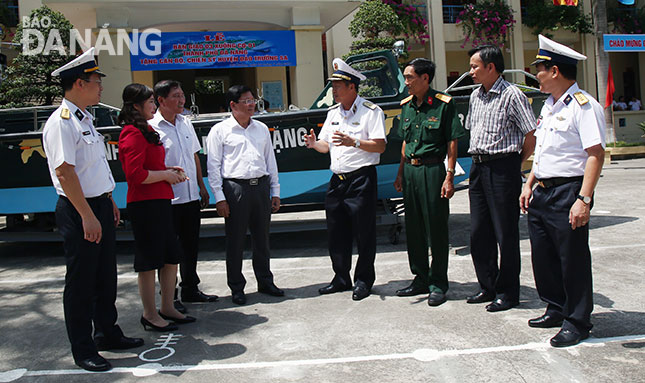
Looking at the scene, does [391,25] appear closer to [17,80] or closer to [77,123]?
[17,80]

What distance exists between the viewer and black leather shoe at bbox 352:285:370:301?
4477 millimetres

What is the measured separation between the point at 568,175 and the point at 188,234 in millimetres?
2765

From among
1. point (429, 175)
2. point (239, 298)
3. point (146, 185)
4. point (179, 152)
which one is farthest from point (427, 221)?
point (146, 185)

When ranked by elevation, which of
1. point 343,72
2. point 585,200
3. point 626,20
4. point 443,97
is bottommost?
point 585,200

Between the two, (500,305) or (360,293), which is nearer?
(500,305)

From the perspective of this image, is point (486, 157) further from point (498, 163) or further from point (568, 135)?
point (568, 135)

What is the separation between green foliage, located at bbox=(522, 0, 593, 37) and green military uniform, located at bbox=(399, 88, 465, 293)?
633 inches

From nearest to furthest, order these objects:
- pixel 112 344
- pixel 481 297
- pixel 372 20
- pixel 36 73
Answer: pixel 112 344 < pixel 481 297 < pixel 36 73 < pixel 372 20

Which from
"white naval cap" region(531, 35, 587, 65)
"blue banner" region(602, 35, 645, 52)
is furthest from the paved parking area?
"blue banner" region(602, 35, 645, 52)

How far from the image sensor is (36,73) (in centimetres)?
1215

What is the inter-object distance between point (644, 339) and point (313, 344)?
1.98 m

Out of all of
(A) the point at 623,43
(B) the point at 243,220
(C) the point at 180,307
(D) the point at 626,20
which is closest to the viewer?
(C) the point at 180,307

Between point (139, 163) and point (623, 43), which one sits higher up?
point (623, 43)

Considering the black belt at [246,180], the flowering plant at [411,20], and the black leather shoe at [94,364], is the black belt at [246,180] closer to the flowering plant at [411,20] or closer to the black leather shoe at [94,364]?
the black leather shoe at [94,364]
